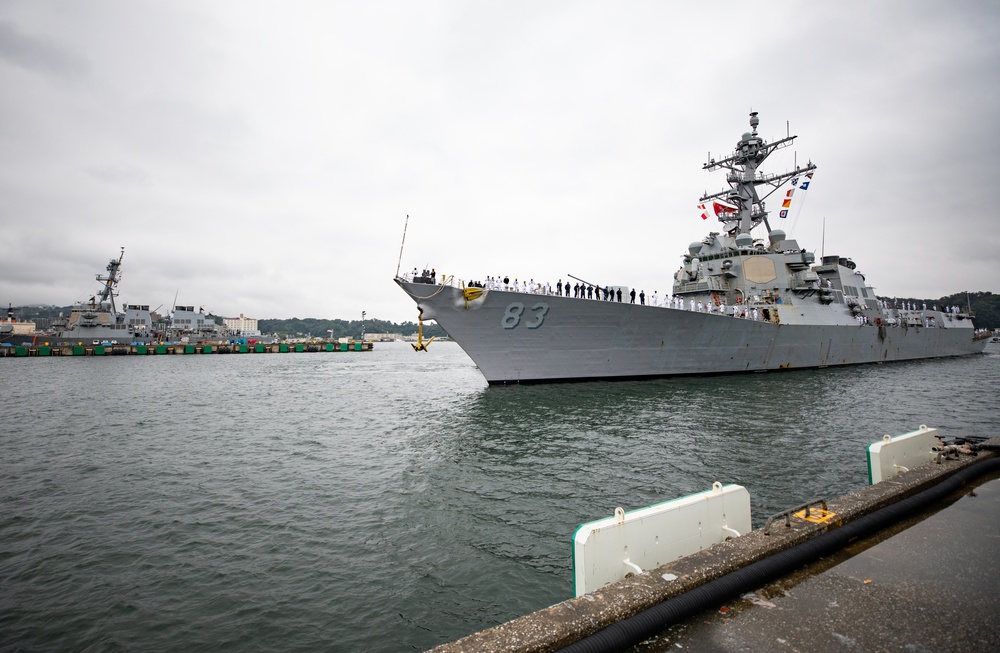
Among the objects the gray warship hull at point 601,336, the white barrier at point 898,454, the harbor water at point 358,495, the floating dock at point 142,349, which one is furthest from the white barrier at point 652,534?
the floating dock at point 142,349

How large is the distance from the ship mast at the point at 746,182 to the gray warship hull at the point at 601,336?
7067 mm

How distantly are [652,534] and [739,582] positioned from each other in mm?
639

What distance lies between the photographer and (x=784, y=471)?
8297mm

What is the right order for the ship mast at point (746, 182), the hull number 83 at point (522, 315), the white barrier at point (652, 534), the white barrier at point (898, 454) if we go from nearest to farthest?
the white barrier at point (652, 534)
the white barrier at point (898, 454)
the hull number 83 at point (522, 315)
the ship mast at point (746, 182)

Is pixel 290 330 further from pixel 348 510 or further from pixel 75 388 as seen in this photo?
pixel 348 510

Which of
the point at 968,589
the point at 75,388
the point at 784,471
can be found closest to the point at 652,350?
the point at 784,471

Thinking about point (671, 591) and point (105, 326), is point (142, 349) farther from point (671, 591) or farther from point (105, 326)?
point (671, 591)

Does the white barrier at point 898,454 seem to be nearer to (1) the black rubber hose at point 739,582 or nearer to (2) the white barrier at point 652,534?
(1) the black rubber hose at point 739,582

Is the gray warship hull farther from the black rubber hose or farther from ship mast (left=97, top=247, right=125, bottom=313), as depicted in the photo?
ship mast (left=97, top=247, right=125, bottom=313)

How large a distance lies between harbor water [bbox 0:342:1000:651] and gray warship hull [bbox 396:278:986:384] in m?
2.08

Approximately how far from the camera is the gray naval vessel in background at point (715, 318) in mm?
17297

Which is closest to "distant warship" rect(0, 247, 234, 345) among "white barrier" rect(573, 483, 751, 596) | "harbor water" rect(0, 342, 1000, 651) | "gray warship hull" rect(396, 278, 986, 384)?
"harbor water" rect(0, 342, 1000, 651)

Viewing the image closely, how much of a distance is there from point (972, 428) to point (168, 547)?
55.9ft

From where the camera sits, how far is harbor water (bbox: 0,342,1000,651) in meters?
4.56
